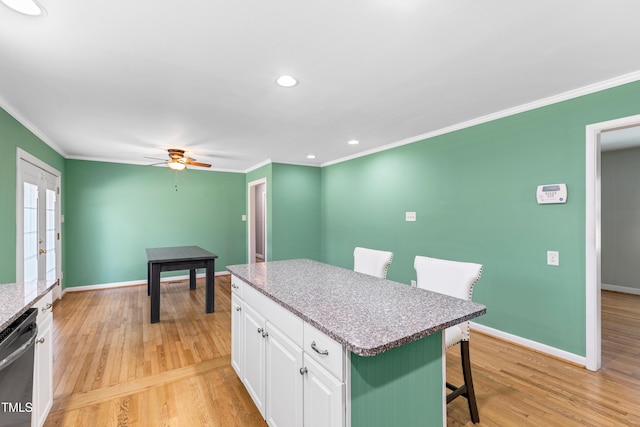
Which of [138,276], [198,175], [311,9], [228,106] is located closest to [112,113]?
[228,106]

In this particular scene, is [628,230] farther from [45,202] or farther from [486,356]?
[45,202]

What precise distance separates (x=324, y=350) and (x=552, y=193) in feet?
8.48

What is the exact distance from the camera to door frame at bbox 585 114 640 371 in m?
2.42

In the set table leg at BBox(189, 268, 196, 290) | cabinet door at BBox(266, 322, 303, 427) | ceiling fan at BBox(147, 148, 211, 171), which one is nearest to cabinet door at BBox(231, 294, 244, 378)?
cabinet door at BBox(266, 322, 303, 427)

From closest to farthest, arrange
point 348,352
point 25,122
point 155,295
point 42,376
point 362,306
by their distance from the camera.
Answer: point 348,352 → point 362,306 → point 42,376 → point 25,122 → point 155,295

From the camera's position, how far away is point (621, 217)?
16.2 ft

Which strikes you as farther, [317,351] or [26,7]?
[26,7]

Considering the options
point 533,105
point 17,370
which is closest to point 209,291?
point 17,370

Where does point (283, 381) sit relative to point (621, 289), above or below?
above

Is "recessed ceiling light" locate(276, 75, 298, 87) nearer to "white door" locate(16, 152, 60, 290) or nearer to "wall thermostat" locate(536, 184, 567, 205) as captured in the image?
"wall thermostat" locate(536, 184, 567, 205)

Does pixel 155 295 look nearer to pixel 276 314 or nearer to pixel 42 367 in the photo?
pixel 42 367

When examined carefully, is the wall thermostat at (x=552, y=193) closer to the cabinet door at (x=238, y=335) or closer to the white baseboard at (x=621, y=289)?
the cabinet door at (x=238, y=335)

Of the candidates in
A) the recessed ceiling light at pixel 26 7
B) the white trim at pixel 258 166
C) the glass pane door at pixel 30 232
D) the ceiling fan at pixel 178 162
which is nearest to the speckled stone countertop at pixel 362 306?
the recessed ceiling light at pixel 26 7

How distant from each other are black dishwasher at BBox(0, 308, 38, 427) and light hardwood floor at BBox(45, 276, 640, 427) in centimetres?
54
